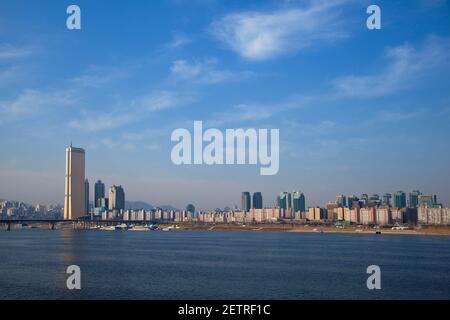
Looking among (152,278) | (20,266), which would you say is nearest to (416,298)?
(152,278)

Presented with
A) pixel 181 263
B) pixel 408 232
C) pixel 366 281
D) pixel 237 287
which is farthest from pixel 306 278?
pixel 408 232

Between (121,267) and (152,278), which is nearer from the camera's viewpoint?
(152,278)

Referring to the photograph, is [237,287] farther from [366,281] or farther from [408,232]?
[408,232]
